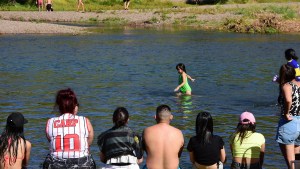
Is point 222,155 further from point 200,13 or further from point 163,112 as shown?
point 200,13

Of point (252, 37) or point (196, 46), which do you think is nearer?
point (196, 46)

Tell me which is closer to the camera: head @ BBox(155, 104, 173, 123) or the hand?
head @ BBox(155, 104, 173, 123)

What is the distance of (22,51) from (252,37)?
588 inches

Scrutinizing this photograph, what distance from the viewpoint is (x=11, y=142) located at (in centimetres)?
884

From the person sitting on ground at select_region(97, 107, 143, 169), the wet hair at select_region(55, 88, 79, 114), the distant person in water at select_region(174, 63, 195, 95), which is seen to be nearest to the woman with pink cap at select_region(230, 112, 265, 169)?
the person sitting on ground at select_region(97, 107, 143, 169)

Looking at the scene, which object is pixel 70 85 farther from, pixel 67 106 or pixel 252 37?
pixel 252 37

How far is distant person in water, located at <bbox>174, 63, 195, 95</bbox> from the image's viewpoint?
20328mm

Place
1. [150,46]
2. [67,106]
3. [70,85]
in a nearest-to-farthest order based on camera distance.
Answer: [67,106] < [70,85] < [150,46]

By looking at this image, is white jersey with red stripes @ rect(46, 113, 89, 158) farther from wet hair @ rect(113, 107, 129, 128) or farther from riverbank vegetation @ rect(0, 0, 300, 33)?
riverbank vegetation @ rect(0, 0, 300, 33)

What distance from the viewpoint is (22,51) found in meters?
34.7

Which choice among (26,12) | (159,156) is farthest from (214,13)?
(159,156)

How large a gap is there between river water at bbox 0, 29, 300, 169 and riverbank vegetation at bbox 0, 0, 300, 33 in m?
3.20

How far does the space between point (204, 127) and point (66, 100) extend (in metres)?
2.00

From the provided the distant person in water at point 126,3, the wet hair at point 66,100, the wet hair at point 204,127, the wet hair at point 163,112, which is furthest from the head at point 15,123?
the distant person in water at point 126,3
